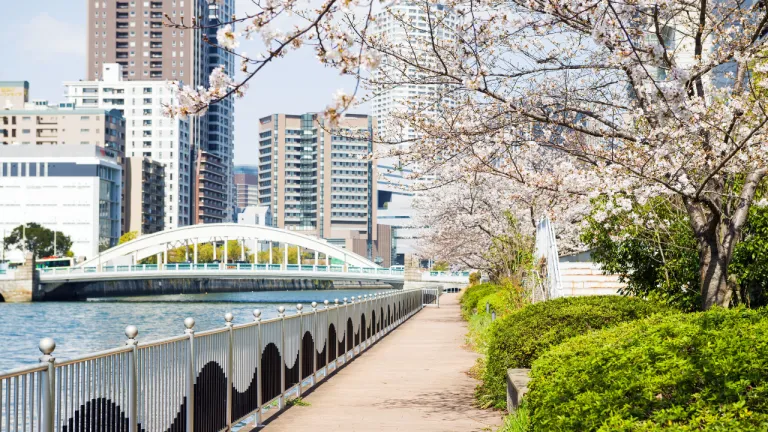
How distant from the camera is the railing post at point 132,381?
6664 millimetres

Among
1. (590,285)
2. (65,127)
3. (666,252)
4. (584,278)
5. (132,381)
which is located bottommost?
(132,381)

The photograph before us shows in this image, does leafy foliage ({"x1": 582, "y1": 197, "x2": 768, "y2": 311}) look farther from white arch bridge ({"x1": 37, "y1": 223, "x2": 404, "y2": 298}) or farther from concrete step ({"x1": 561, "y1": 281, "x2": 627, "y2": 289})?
white arch bridge ({"x1": 37, "y1": 223, "x2": 404, "y2": 298})

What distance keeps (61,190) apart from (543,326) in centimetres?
14296

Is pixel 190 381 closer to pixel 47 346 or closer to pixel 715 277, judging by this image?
pixel 47 346

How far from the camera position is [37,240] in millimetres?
131750

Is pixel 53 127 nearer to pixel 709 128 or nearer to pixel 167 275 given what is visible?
pixel 167 275

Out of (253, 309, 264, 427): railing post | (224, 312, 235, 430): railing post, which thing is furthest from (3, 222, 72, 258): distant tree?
(224, 312, 235, 430): railing post

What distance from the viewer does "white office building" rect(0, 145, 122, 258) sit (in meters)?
142

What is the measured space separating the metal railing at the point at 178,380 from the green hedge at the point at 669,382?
9.39ft

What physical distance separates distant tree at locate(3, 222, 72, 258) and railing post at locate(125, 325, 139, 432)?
131 m

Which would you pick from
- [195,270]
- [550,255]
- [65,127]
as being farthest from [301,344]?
[65,127]

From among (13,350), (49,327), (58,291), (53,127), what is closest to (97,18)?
(53,127)

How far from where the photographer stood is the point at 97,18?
19612 cm

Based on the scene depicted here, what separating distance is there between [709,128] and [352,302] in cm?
1173
